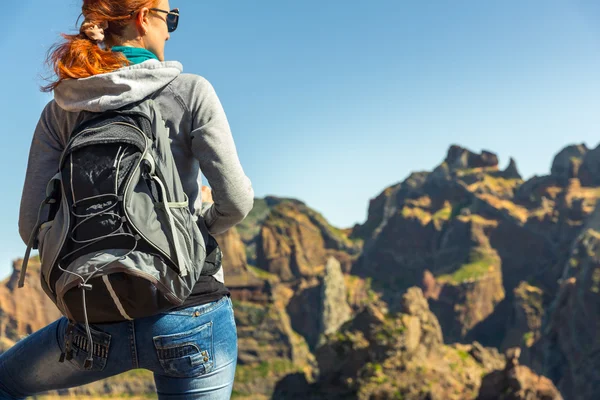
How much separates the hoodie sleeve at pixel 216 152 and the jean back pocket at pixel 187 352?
0.47 m

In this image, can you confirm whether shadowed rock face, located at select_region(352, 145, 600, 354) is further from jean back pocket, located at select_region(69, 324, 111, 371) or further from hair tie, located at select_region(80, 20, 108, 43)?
hair tie, located at select_region(80, 20, 108, 43)

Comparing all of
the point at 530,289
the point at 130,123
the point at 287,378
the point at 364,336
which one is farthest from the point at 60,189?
the point at 530,289

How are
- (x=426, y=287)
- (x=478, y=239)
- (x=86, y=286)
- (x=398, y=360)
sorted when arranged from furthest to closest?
(x=426, y=287)
(x=478, y=239)
(x=398, y=360)
(x=86, y=286)

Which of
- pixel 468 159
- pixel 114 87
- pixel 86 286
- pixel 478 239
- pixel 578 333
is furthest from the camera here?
pixel 468 159

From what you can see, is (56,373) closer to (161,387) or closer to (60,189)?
(161,387)

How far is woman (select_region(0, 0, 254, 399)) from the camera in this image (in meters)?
2.18

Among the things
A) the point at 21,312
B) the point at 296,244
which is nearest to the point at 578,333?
the point at 296,244

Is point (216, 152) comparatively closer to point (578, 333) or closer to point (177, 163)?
point (177, 163)

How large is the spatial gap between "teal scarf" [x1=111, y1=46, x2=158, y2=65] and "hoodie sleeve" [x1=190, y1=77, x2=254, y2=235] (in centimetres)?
25

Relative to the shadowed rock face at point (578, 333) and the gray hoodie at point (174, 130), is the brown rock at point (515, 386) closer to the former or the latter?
the shadowed rock face at point (578, 333)

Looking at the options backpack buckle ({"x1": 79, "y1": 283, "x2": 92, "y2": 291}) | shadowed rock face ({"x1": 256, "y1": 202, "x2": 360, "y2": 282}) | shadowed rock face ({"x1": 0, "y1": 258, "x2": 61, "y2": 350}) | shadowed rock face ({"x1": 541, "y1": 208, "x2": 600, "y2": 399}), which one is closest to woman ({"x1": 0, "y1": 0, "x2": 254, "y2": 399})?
backpack buckle ({"x1": 79, "y1": 283, "x2": 92, "y2": 291})

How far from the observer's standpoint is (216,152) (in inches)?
88.1

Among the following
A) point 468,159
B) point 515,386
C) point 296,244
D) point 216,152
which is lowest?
point 296,244

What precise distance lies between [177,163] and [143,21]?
1.91 ft
